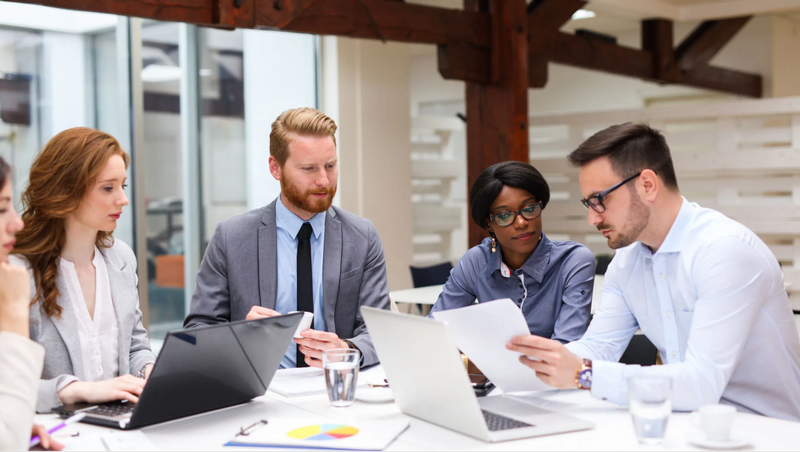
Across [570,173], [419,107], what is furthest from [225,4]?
[419,107]

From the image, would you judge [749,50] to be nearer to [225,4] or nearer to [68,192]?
[225,4]

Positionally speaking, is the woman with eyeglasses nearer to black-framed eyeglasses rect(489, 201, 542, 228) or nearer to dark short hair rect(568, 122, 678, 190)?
black-framed eyeglasses rect(489, 201, 542, 228)

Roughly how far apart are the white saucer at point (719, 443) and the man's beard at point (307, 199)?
1.35m

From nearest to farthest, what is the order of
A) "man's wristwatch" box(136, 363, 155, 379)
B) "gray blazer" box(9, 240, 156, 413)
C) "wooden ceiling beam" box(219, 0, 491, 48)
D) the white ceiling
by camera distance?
"gray blazer" box(9, 240, 156, 413) < "man's wristwatch" box(136, 363, 155, 379) < "wooden ceiling beam" box(219, 0, 491, 48) < the white ceiling

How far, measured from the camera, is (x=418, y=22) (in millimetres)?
4855

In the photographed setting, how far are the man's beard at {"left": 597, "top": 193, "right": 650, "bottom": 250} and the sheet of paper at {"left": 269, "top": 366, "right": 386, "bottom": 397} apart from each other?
0.69m

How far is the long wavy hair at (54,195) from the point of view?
1.96 metres

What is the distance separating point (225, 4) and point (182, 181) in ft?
5.27

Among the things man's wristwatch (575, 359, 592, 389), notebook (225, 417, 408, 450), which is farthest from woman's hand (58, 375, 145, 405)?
man's wristwatch (575, 359, 592, 389)

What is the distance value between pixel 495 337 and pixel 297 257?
3.26 feet

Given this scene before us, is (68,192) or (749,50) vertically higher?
(749,50)

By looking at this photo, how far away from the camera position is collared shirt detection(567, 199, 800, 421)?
5.72 ft

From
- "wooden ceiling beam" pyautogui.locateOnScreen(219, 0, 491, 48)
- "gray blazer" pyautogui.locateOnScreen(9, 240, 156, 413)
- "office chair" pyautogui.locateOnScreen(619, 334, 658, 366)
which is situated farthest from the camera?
"wooden ceiling beam" pyautogui.locateOnScreen(219, 0, 491, 48)

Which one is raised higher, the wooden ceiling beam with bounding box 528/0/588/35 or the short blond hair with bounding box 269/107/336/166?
the wooden ceiling beam with bounding box 528/0/588/35
